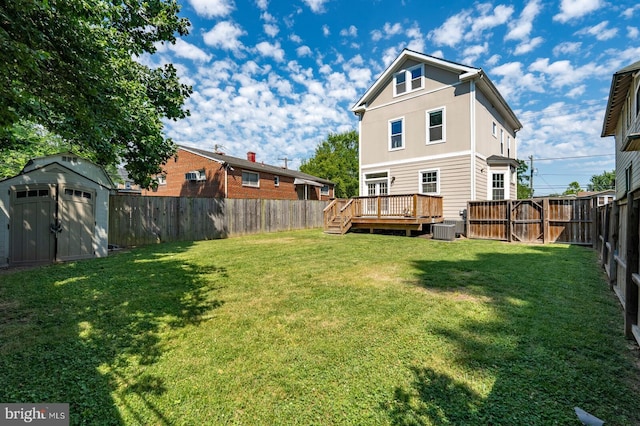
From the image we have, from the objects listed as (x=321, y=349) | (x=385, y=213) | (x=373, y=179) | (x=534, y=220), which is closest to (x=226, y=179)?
(x=373, y=179)

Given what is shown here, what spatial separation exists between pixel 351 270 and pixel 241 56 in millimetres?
15305

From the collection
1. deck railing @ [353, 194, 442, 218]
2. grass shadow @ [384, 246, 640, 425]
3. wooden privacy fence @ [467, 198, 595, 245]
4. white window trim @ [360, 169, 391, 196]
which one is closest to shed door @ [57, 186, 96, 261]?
grass shadow @ [384, 246, 640, 425]

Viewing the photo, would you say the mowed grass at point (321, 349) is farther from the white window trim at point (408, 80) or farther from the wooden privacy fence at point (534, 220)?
the white window trim at point (408, 80)

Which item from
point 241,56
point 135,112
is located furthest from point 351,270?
point 241,56

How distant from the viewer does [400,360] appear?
2.55 m

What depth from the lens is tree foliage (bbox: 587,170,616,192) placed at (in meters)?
63.3

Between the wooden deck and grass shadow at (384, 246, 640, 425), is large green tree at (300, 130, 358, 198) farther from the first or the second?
grass shadow at (384, 246, 640, 425)

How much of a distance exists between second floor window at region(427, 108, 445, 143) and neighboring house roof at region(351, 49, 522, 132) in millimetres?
1701

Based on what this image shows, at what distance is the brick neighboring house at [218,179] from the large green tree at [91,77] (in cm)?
910

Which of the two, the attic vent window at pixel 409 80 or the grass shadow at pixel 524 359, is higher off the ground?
the attic vent window at pixel 409 80

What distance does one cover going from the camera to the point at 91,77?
379 cm

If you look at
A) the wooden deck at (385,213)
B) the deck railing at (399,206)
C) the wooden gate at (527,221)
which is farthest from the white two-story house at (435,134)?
the wooden gate at (527,221)

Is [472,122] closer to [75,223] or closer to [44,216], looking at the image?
[75,223]

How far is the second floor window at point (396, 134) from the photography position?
Result: 14.6 meters
